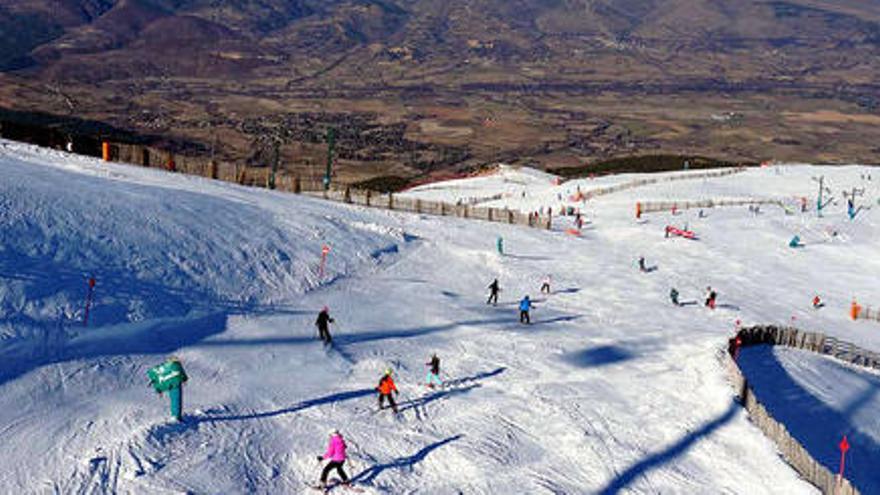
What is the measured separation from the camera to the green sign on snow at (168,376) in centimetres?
1652

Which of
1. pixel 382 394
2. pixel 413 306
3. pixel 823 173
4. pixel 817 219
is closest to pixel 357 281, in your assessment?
pixel 413 306

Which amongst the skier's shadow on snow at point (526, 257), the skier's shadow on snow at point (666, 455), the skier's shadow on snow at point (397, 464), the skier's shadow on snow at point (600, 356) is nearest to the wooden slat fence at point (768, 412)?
the skier's shadow on snow at point (666, 455)

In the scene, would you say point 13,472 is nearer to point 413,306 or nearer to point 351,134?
point 413,306

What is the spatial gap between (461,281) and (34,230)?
1685 cm

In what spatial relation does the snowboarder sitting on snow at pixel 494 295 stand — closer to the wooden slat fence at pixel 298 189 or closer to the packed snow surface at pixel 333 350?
Result: the packed snow surface at pixel 333 350

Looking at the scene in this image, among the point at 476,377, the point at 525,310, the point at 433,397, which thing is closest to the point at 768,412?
the point at 525,310

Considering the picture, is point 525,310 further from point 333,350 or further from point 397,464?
point 397,464

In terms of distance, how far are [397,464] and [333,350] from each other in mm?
7081

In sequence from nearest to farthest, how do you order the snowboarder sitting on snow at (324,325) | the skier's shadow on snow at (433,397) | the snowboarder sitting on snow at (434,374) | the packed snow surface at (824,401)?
the skier's shadow on snow at (433,397), the snowboarder sitting on snow at (434,374), the snowboarder sitting on snow at (324,325), the packed snow surface at (824,401)

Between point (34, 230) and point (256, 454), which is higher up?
point (34, 230)

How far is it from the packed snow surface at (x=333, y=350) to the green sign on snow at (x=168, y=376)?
0.87 m

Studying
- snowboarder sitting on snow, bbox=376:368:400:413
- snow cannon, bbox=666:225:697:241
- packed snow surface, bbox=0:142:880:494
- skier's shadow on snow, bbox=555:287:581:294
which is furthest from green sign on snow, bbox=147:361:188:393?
snow cannon, bbox=666:225:697:241

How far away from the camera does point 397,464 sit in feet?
55.7

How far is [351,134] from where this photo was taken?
163 metres
